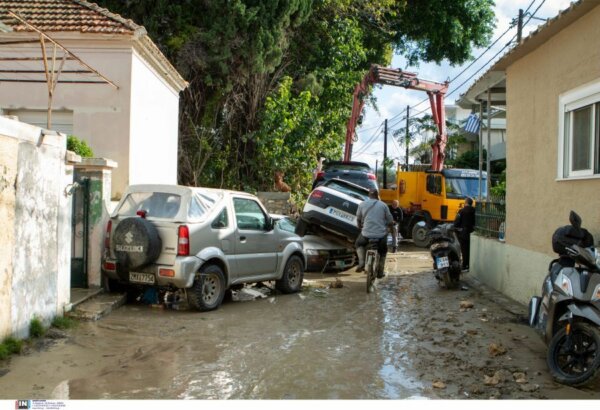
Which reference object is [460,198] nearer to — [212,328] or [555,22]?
[555,22]

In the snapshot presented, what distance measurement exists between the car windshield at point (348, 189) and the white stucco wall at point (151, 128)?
4.47 metres

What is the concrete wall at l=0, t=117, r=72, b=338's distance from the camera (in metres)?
5.84

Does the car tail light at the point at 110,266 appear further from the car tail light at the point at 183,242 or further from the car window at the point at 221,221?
the car window at the point at 221,221

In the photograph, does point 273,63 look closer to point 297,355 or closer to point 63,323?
point 63,323

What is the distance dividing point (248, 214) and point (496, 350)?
15.5 feet

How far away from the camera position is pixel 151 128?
14.4m

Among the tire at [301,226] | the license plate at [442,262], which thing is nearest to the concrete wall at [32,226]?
the license plate at [442,262]

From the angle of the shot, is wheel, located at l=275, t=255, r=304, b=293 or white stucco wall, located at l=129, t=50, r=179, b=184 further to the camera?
white stucco wall, located at l=129, t=50, r=179, b=184

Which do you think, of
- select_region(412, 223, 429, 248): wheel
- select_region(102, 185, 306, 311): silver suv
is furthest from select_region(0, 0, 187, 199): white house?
select_region(412, 223, 429, 248): wheel

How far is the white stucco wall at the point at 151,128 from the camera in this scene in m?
12.9

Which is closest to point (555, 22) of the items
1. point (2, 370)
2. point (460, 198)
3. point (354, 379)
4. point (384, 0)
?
point (354, 379)

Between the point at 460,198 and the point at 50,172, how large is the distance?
1605cm

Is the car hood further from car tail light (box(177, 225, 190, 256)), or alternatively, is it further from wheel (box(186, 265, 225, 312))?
car tail light (box(177, 225, 190, 256))

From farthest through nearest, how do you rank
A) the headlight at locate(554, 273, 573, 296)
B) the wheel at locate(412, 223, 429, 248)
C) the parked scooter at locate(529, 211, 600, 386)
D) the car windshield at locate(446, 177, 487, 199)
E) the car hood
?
1. the wheel at locate(412, 223, 429, 248)
2. the car windshield at locate(446, 177, 487, 199)
3. the car hood
4. the headlight at locate(554, 273, 573, 296)
5. the parked scooter at locate(529, 211, 600, 386)
